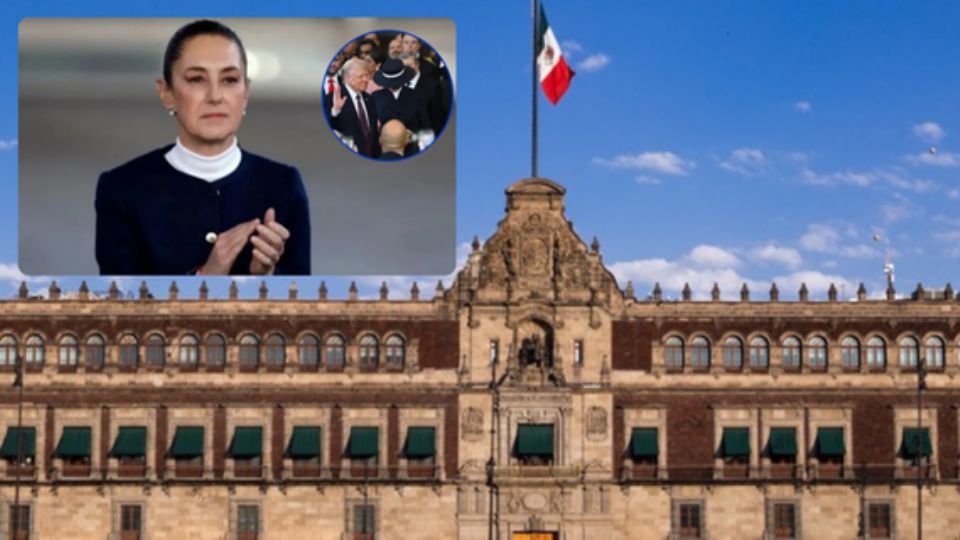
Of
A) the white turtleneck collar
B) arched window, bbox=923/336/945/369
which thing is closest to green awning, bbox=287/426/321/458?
the white turtleneck collar

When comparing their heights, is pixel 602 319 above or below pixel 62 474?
above

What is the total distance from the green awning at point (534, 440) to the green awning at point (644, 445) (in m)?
4.16

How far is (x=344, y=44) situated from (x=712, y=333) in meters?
27.6

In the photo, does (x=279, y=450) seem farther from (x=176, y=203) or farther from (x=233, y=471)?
(x=176, y=203)

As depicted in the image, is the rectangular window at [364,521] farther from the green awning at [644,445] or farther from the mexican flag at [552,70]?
the mexican flag at [552,70]

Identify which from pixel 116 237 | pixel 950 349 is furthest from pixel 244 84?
pixel 950 349

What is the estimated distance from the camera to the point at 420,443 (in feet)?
285

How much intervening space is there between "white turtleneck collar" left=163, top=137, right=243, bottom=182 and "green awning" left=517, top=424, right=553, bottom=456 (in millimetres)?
25474

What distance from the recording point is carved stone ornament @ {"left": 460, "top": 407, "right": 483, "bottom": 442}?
8731 centimetres

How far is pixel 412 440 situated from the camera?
285 ft

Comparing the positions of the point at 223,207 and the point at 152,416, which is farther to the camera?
the point at 152,416

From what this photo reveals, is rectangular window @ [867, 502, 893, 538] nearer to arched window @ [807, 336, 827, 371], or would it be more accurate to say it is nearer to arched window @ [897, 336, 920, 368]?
arched window @ [897, 336, 920, 368]

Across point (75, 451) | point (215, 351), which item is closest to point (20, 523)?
point (75, 451)

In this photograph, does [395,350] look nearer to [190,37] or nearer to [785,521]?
[785,521]
